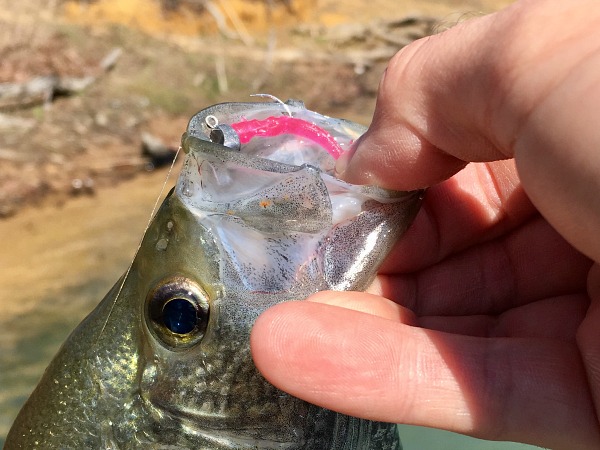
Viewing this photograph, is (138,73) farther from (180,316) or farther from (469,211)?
(180,316)

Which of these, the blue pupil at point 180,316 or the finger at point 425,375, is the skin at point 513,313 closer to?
the finger at point 425,375

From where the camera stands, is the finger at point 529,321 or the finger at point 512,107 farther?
the finger at point 529,321

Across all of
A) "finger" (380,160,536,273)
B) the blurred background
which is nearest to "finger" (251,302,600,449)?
"finger" (380,160,536,273)

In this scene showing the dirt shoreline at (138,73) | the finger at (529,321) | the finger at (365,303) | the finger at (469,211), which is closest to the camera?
the finger at (365,303)

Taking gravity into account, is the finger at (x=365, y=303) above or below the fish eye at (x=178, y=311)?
above

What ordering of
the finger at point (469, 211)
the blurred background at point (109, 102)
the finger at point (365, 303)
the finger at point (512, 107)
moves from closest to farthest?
the finger at point (512, 107) < the finger at point (365, 303) < the finger at point (469, 211) < the blurred background at point (109, 102)

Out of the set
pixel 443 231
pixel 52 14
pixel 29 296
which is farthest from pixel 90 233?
pixel 52 14

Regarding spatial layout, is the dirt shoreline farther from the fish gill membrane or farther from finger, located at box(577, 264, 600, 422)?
finger, located at box(577, 264, 600, 422)

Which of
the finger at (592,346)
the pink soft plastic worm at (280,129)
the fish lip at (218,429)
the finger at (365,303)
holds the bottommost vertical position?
the fish lip at (218,429)

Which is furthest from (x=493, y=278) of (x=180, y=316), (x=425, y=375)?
(x=180, y=316)

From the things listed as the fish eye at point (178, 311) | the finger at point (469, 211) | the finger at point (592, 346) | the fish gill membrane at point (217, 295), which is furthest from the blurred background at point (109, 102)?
the fish eye at point (178, 311)
